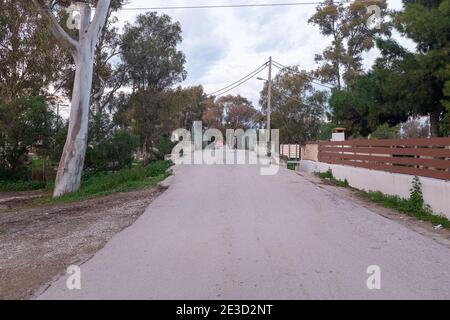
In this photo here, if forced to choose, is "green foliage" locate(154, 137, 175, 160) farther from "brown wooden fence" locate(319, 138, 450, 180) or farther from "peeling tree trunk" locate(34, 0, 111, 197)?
"brown wooden fence" locate(319, 138, 450, 180)

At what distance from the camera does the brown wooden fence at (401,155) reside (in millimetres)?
9594

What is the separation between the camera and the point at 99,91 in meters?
35.7

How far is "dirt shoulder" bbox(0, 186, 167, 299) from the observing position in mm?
5754

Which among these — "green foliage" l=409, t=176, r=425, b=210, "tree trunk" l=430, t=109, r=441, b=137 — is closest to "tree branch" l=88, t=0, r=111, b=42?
"tree trunk" l=430, t=109, r=441, b=137

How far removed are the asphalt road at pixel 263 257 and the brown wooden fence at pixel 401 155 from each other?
61.5 inches

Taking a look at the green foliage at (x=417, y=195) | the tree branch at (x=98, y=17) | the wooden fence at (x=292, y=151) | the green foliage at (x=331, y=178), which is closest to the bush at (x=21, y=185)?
the tree branch at (x=98, y=17)

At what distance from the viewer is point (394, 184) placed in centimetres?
1170

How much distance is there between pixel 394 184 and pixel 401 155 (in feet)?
2.61

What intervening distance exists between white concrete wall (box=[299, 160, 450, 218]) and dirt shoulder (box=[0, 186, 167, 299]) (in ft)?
19.7

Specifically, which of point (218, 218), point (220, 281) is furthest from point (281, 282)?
point (218, 218)

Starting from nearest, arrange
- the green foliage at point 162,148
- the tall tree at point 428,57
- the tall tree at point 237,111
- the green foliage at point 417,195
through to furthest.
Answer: the green foliage at point 417,195 < the tall tree at point 428,57 < the green foliage at point 162,148 < the tall tree at point 237,111

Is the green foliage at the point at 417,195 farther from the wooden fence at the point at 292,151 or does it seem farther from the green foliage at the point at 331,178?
the wooden fence at the point at 292,151

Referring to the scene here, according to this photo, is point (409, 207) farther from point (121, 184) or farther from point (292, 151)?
point (292, 151)
